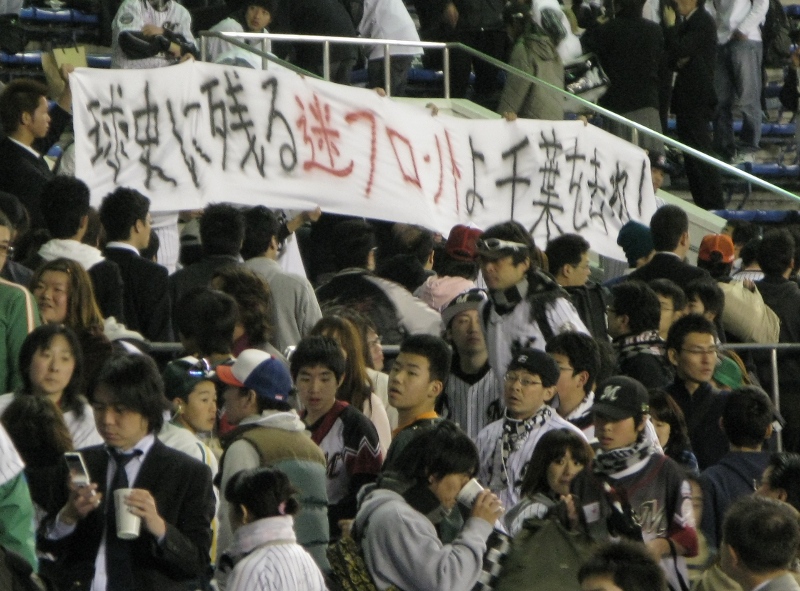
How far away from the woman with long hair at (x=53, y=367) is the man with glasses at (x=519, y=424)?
59.3 inches

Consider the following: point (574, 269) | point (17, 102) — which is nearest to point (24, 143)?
point (17, 102)

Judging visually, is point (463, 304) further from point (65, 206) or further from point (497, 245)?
point (65, 206)

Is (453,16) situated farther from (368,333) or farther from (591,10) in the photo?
(368,333)

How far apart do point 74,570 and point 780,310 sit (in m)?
5.70

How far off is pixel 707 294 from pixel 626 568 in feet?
15.3

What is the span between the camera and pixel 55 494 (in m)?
5.95

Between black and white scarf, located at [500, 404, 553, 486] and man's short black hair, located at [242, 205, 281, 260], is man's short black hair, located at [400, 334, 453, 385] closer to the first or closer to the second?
black and white scarf, located at [500, 404, 553, 486]

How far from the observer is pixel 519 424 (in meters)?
7.29

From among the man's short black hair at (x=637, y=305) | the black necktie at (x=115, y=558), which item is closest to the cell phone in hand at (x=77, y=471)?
the black necktie at (x=115, y=558)

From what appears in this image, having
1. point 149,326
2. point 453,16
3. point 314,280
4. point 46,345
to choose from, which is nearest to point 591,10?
point 453,16

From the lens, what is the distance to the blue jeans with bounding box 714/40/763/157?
16.4 meters

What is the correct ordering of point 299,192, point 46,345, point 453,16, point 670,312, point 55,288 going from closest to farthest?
1. point 46,345
2. point 55,288
3. point 670,312
4. point 299,192
5. point 453,16

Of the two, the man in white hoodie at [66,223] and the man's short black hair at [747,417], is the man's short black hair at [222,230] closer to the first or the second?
the man in white hoodie at [66,223]

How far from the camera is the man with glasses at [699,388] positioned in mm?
8695
